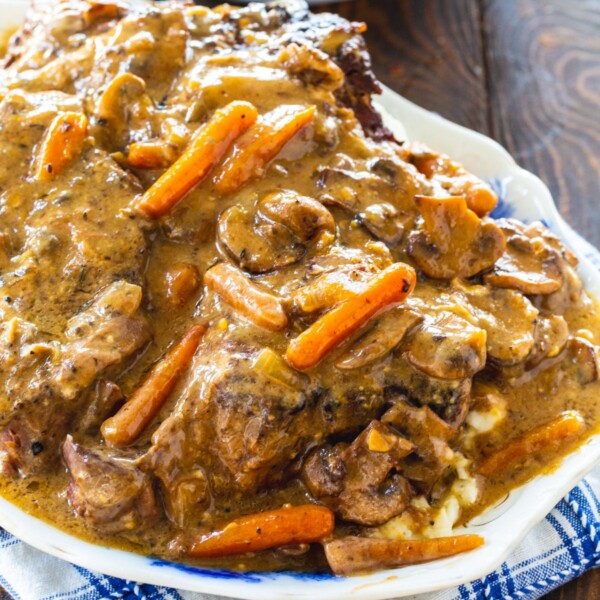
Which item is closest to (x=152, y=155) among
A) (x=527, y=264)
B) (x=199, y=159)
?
(x=199, y=159)

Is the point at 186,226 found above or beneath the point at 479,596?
above

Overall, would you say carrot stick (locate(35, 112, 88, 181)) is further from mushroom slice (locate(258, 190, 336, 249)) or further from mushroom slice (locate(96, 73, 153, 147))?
mushroom slice (locate(258, 190, 336, 249))

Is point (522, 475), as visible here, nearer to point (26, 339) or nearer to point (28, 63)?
point (26, 339)

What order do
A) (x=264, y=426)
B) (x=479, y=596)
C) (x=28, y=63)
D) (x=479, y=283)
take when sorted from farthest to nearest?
(x=28, y=63), (x=479, y=283), (x=479, y=596), (x=264, y=426)

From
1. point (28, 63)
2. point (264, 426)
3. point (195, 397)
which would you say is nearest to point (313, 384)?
point (264, 426)

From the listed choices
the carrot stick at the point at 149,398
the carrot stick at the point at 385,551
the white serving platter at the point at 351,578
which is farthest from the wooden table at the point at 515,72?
the carrot stick at the point at 149,398

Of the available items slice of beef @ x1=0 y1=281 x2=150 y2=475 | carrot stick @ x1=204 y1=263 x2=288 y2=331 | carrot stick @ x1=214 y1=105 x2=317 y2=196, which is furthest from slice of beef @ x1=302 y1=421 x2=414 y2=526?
carrot stick @ x1=214 y1=105 x2=317 y2=196

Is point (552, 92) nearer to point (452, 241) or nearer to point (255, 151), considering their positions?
point (452, 241)
